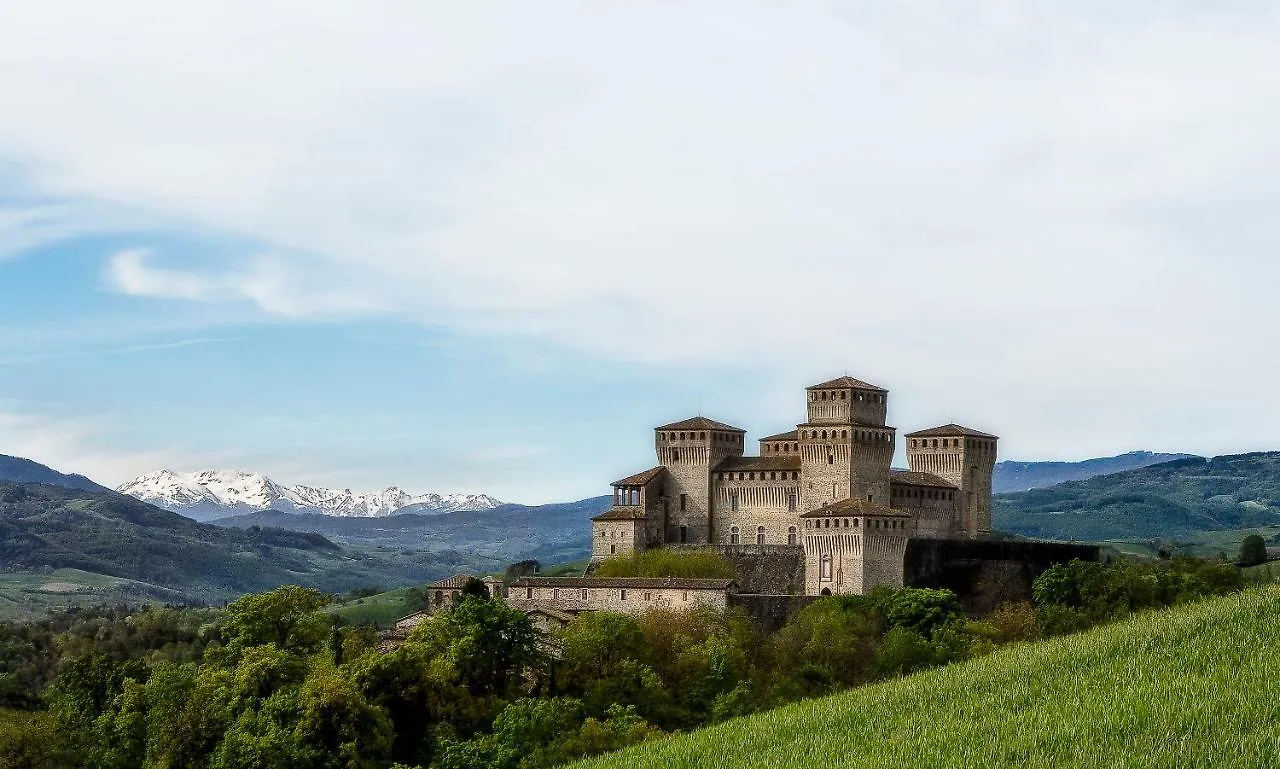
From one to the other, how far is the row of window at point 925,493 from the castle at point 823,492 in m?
0.08

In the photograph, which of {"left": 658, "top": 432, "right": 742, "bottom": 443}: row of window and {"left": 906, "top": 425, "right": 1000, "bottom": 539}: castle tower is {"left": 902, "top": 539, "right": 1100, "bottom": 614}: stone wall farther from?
{"left": 658, "top": 432, "right": 742, "bottom": 443}: row of window

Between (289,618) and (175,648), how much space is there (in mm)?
40208

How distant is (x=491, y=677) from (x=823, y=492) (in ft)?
79.3

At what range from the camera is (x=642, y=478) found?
342 ft

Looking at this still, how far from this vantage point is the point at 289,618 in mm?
89938

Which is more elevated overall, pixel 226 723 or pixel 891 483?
pixel 891 483

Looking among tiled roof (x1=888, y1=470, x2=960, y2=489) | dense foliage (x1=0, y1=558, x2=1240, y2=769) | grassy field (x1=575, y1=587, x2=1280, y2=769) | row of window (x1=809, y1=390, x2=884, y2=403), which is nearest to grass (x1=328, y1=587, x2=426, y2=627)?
tiled roof (x1=888, y1=470, x2=960, y2=489)

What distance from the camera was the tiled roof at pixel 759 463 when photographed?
10181 cm

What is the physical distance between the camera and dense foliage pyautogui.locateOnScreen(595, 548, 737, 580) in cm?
9681

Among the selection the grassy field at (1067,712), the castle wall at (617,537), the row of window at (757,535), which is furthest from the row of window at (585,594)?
the grassy field at (1067,712)

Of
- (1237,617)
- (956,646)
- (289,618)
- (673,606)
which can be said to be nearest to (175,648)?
(289,618)

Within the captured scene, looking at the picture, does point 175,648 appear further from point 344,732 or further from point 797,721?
point 797,721

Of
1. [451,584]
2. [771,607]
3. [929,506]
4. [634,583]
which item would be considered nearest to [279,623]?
[451,584]

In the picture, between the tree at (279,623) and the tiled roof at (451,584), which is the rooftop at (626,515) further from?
the tree at (279,623)
